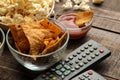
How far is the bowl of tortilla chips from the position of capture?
0.78 metres

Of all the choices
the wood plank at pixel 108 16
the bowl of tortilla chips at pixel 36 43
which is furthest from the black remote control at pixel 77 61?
the wood plank at pixel 108 16

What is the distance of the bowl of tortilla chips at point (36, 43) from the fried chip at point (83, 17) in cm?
9

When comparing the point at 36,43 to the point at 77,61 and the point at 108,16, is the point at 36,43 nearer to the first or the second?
the point at 77,61

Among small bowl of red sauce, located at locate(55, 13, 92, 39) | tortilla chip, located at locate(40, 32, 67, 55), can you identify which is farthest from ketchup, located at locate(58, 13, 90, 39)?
tortilla chip, located at locate(40, 32, 67, 55)

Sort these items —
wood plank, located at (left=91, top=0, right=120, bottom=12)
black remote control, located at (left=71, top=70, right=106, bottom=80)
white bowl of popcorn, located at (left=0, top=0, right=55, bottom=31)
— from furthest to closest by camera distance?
wood plank, located at (left=91, top=0, right=120, bottom=12) → white bowl of popcorn, located at (left=0, top=0, right=55, bottom=31) → black remote control, located at (left=71, top=70, right=106, bottom=80)

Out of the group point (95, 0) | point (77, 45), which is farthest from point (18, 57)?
point (95, 0)

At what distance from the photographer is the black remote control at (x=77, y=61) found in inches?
31.2

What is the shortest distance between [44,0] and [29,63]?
233mm

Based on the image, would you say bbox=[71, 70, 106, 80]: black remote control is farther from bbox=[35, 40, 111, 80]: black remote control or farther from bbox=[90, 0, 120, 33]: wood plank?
bbox=[90, 0, 120, 33]: wood plank

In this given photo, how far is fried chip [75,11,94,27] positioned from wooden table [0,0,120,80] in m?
0.05

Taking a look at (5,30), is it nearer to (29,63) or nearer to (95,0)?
(29,63)

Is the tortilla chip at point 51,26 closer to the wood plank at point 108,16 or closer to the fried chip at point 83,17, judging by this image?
the fried chip at point 83,17

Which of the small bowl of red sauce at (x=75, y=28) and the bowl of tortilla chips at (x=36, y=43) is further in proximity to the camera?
the small bowl of red sauce at (x=75, y=28)

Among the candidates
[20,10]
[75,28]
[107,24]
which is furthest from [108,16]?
[20,10]
